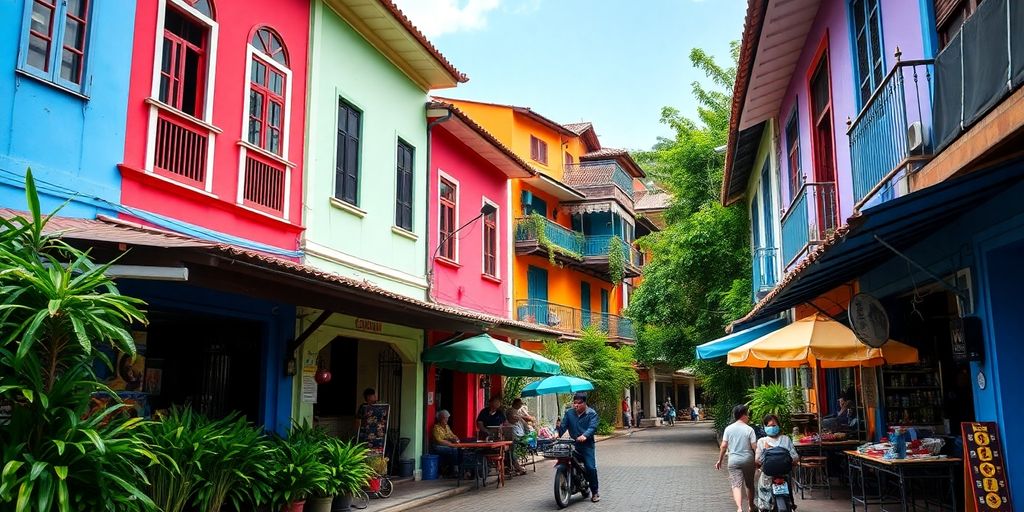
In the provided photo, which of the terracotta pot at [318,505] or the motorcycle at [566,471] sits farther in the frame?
the motorcycle at [566,471]

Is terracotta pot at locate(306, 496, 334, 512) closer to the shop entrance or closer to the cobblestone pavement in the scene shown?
the shop entrance

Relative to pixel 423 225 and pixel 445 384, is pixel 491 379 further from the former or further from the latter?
pixel 423 225

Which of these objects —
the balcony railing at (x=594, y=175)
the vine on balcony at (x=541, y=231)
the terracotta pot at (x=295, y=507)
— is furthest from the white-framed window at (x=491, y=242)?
the balcony railing at (x=594, y=175)

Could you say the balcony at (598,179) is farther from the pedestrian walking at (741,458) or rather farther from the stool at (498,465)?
the pedestrian walking at (741,458)

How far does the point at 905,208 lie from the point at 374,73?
9.88 metres

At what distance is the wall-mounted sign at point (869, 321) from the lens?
8.70 meters

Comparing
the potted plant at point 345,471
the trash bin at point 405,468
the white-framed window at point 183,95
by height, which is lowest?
the trash bin at point 405,468

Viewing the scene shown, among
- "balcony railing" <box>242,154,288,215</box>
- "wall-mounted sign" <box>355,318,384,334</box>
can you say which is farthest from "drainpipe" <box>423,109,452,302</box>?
"balcony railing" <box>242,154,288,215</box>

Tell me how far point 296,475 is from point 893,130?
7.22 metres

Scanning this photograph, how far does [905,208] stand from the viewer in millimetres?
6219

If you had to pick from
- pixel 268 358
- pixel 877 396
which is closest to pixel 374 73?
pixel 268 358

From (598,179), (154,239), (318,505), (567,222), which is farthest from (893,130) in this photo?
(598,179)

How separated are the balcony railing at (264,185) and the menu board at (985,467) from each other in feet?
28.3

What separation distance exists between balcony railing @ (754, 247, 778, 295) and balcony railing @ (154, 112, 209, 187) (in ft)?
37.2
